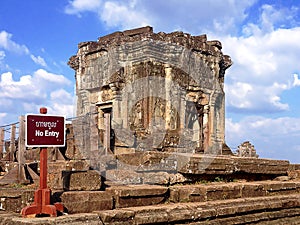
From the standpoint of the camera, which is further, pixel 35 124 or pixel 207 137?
pixel 207 137

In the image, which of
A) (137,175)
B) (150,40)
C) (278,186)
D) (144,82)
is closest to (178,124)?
(144,82)

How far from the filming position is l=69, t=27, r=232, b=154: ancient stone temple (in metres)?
15.8

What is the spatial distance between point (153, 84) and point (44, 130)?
11629 millimetres

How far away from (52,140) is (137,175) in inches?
79.8

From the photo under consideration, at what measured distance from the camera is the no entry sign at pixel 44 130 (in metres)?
4.49

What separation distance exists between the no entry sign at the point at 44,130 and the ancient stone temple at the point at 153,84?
341 inches

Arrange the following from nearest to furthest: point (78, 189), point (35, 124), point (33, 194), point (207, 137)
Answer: point (35, 124)
point (33, 194)
point (78, 189)
point (207, 137)

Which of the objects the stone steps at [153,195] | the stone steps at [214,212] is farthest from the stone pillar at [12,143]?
the stone steps at [214,212]

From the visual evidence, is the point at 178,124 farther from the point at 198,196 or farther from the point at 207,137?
the point at 198,196

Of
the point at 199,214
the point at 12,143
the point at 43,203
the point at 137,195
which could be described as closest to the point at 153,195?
the point at 137,195

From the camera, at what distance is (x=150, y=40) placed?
15641mm

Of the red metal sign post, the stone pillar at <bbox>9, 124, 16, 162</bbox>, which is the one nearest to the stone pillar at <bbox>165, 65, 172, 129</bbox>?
the stone pillar at <bbox>9, 124, 16, 162</bbox>

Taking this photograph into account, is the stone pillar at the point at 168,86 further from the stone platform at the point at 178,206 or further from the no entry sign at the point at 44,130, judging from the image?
the no entry sign at the point at 44,130

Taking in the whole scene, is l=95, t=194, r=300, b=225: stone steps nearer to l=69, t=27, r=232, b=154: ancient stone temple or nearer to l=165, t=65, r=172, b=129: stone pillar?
l=69, t=27, r=232, b=154: ancient stone temple
